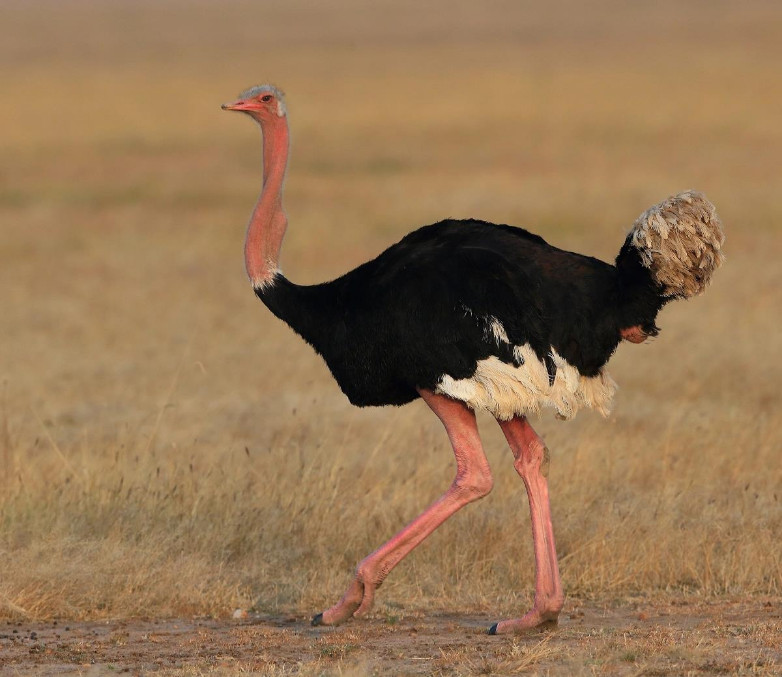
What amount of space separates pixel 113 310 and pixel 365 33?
66.6m

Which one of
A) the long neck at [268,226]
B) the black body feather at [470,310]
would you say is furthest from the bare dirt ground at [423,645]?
the long neck at [268,226]

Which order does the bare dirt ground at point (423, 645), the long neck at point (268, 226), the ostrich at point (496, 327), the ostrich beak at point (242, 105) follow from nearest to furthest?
the bare dirt ground at point (423, 645) → the ostrich at point (496, 327) → the long neck at point (268, 226) → the ostrich beak at point (242, 105)

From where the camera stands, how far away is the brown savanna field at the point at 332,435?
6379 millimetres

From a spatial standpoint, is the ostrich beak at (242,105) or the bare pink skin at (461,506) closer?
the bare pink skin at (461,506)

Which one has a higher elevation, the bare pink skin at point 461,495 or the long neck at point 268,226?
the long neck at point 268,226

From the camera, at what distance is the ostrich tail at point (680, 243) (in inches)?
234

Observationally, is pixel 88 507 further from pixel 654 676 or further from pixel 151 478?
pixel 654 676

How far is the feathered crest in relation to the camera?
19.5ft

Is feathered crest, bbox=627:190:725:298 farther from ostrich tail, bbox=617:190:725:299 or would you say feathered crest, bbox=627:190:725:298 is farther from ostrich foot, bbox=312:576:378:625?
ostrich foot, bbox=312:576:378:625

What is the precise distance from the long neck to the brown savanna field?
1.34 meters

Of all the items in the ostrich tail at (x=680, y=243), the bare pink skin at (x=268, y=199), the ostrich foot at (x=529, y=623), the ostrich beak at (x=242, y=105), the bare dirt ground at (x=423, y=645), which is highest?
the ostrich beak at (x=242, y=105)

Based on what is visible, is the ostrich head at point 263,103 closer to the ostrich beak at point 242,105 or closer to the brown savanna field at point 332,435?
the ostrich beak at point 242,105

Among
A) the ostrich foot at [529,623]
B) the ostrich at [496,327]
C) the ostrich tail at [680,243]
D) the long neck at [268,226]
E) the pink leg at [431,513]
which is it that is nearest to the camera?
the ostrich tail at [680,243]

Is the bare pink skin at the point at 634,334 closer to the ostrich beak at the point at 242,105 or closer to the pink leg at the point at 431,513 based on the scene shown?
the pink leg at the point at 431,513
